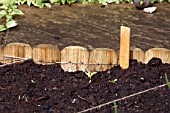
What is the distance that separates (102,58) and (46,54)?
1.31 feet

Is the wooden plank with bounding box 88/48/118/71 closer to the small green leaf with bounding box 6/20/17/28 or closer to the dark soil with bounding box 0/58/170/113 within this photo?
the dark soil with bounding box 0/58/170/113

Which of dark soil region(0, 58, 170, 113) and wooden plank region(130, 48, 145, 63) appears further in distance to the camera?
wooden plank region(130, 48, 145, 63)

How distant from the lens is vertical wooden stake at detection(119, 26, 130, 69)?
157 inches

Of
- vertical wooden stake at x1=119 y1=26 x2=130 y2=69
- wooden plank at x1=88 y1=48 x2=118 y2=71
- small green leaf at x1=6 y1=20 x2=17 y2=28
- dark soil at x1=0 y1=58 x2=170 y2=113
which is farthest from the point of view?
small green leaf at x1=6 y1=20 x2=17 y2=28

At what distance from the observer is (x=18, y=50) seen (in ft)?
13.8

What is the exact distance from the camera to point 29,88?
3.90 metres

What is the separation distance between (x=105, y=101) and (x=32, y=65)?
0.72 m

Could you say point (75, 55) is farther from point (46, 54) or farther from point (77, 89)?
point (77, 89)

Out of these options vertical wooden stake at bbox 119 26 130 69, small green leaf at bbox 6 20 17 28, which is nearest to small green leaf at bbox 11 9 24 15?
small green leaf at bbox 6 20 17 28

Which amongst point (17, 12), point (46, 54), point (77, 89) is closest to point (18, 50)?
point (46, 54)

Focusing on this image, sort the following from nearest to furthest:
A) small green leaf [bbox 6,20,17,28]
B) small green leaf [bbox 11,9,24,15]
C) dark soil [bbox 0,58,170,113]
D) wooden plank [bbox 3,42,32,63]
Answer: dark soil [bbox 0,58,170,113]
wooden plank [bbox 3,42,32,63]
small green leaf [bbox 6,20,17,28]
small green leaf [bbox 11,9,24,15]

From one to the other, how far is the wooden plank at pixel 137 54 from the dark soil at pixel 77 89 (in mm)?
44

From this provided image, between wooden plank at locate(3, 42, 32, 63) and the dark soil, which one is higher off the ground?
wooden plank at locate(3, 42, 32, 63)

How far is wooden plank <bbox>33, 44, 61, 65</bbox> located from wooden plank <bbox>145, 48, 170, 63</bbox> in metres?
0.63
